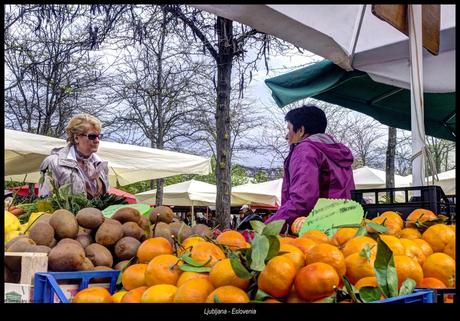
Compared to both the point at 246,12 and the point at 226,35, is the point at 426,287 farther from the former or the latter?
the point at 226,35

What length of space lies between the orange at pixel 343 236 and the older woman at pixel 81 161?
2.38 m

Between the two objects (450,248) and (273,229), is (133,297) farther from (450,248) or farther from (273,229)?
(450,248)

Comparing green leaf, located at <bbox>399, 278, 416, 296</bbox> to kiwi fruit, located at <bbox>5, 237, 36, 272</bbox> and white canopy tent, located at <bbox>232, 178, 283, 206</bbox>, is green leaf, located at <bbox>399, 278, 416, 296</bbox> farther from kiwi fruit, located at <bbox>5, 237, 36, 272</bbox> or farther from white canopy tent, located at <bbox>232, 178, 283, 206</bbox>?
white canopy tent, located at <bbox>232, 178, 283, 206</bbox>

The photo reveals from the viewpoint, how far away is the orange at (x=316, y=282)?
128 centimetres

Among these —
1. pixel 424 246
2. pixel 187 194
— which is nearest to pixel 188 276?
pixel 424 246

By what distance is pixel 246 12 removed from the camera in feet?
8.18

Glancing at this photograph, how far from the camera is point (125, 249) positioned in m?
1.98

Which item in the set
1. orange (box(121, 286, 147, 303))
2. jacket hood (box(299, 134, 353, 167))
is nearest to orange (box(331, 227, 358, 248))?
orange (box(121, 286, 147, 303))

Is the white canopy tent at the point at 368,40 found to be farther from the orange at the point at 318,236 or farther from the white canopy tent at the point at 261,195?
the white canopy tent at the point at 261,195

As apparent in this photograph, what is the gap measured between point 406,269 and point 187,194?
1626 centimetres

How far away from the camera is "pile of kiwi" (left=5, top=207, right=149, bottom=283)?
69.6 inches

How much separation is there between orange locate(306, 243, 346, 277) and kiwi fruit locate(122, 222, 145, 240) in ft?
3.00

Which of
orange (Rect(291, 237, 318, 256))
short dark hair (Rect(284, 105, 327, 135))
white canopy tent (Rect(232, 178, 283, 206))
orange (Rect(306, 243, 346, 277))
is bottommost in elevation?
orange (Rect(306, 243, 346, 277))
